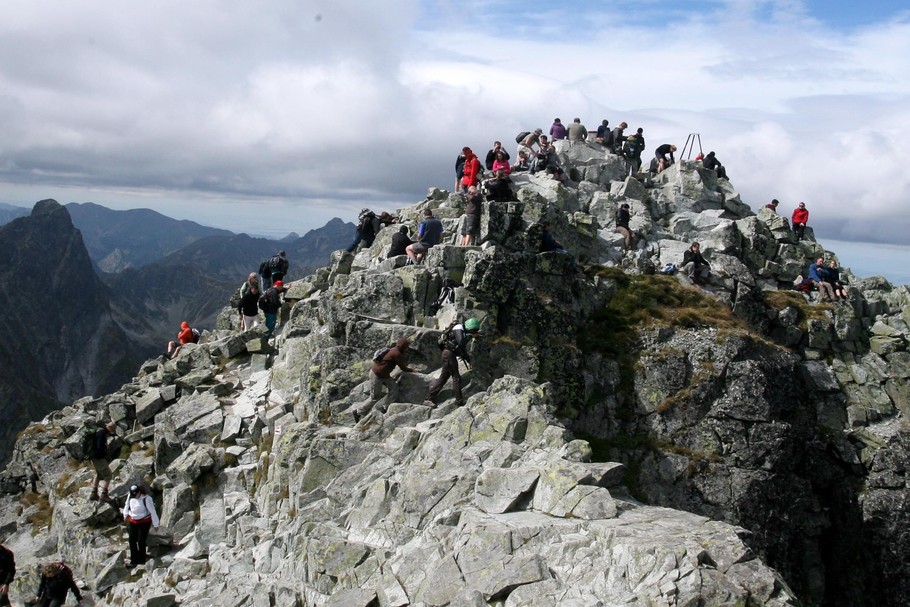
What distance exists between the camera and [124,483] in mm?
32250

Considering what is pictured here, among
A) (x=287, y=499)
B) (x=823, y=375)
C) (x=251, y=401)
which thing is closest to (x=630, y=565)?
(x=287, y=499)

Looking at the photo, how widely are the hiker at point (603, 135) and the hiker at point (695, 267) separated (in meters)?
21.1

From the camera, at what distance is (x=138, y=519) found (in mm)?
26766

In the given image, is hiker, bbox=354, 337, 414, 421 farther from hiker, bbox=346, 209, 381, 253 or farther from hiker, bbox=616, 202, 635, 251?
hiker, bbox=616, 202, 635, 251

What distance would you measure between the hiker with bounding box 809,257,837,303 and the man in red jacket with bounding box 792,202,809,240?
7.85 meters

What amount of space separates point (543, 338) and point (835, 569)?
2223 cm

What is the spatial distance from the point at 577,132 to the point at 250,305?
1416 inches

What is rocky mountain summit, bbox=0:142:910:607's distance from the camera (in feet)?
57.6

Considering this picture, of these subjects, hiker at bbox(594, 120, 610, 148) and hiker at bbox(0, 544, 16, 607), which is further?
hiker at bbox(594, 120, 610, 148)

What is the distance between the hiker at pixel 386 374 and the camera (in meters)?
27.8

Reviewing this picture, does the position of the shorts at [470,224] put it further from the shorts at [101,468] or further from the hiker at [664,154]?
the hiker at [664,154]

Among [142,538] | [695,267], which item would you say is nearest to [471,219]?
[695,267]

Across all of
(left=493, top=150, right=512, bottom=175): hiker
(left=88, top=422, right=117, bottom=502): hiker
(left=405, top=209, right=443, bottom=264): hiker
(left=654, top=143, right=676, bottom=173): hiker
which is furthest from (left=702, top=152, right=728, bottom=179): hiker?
(left=88, top=422, right=117, bottom=502): hiker

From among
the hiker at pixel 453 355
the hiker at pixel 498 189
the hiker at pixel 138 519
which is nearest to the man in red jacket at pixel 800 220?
the hiker at pixel 498 189
